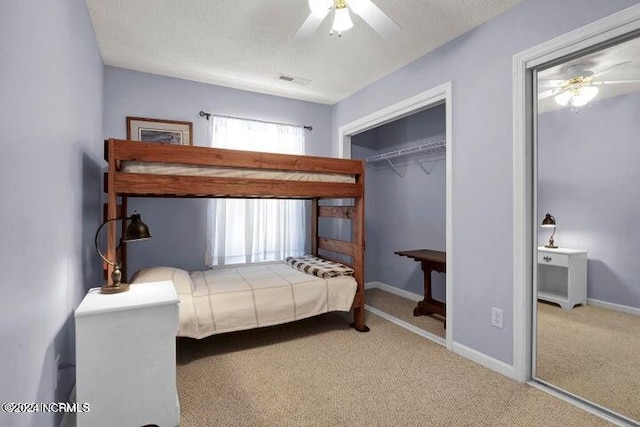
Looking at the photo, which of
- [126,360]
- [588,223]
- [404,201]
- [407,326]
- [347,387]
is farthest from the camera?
[404,201]

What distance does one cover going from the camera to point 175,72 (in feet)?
10.2

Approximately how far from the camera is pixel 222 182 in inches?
89.3

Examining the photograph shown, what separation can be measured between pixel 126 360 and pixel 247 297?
1.04 m

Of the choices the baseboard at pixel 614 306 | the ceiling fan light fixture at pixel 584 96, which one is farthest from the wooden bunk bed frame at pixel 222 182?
the baseboard at pixel 614 306

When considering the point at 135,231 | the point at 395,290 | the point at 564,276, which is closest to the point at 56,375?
the point at 135,231

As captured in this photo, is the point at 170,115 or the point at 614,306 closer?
the point at 614,306

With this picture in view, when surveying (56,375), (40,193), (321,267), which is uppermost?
(40,193)

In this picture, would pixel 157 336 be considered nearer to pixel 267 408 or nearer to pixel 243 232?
pixel 267 408

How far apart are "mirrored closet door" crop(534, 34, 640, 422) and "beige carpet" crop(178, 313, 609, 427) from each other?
0.38 meters

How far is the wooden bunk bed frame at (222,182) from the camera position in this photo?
201cm

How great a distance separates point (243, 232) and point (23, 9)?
263 centimetres

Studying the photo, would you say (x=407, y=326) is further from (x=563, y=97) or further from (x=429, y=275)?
(x=563, y=97)

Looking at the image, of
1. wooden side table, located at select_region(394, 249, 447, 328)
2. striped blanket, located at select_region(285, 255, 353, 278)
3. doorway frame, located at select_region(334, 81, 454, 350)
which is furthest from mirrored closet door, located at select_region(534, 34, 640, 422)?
striped blanket, located at select_region(285, 255, 353, 278)

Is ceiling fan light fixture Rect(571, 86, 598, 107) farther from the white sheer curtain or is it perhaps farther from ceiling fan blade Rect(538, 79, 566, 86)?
the white sheer curtain
